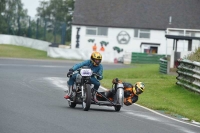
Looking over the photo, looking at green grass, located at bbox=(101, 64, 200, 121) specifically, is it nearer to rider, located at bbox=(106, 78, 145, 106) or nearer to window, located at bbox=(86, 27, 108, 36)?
rider, located at bbox=(106, 78, 145, 106)

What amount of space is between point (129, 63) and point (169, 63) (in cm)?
2525

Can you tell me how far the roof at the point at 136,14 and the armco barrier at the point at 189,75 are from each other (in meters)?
49.6

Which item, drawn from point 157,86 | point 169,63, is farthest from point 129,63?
point 157,86

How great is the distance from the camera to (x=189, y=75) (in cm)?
2377

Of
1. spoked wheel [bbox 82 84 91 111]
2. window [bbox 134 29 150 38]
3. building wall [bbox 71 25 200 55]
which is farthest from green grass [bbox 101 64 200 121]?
window [bbox 134 29 150 38]

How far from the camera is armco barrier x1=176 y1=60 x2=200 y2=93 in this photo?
74.5ft

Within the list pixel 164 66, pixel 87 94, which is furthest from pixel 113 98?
pixel 164 66

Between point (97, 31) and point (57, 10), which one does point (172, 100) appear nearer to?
point (97, 31)

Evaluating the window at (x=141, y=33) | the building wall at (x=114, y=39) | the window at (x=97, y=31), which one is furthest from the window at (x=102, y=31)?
the window at (x=141, y=33)

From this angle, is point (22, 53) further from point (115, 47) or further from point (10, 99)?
point (10, 99)

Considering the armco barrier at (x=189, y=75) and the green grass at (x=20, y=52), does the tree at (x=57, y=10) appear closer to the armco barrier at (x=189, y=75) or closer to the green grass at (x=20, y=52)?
the green grass at (x=20, y=52)

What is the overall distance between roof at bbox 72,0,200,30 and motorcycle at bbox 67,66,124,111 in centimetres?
5810

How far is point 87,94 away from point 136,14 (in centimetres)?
6007

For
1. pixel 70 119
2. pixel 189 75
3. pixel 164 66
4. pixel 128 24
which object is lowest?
pixel 164 66
